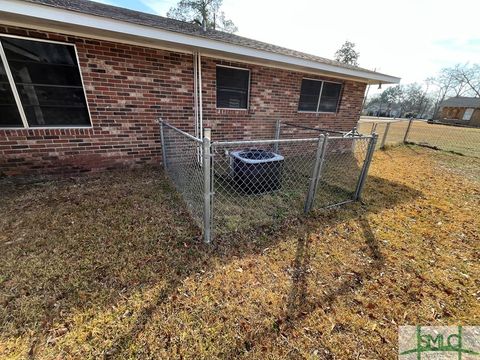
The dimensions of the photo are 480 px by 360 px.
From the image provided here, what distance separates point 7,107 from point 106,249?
133 inches

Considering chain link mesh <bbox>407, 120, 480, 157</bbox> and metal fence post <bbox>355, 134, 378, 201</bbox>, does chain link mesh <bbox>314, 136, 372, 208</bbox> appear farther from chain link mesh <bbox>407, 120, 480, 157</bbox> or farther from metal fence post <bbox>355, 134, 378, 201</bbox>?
chain link mesh <bbox>407, 120, 480, 157</bbox>

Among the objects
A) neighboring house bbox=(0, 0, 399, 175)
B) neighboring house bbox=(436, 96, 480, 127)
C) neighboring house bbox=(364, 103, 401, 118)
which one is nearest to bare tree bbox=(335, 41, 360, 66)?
neighboring house bbox=(436, 96, 480, 127)

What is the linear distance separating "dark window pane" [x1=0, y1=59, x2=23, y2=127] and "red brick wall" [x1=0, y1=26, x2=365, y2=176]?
0.20 meters

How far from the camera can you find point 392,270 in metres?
2.31

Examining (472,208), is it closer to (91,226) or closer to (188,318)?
(188,318)

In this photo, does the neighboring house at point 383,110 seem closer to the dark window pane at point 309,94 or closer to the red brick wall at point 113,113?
the dark window pane at point 309,94

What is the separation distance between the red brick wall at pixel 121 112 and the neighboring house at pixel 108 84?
0.02 metres

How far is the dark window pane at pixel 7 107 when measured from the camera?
11.3ft

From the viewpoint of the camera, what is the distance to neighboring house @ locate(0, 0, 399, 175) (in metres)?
3.38

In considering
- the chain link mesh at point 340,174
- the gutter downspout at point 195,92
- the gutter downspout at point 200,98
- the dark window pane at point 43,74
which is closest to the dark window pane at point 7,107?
the dark window pane at point 43,74

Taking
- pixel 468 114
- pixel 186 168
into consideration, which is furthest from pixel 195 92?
pixel 468 114

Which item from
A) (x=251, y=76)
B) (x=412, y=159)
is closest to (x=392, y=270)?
(x=251, y=76)

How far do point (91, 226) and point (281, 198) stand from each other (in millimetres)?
2879

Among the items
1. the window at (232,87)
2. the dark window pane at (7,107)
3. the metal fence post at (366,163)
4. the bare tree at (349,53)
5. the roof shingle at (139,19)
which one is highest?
the bare tree at (349,53)
